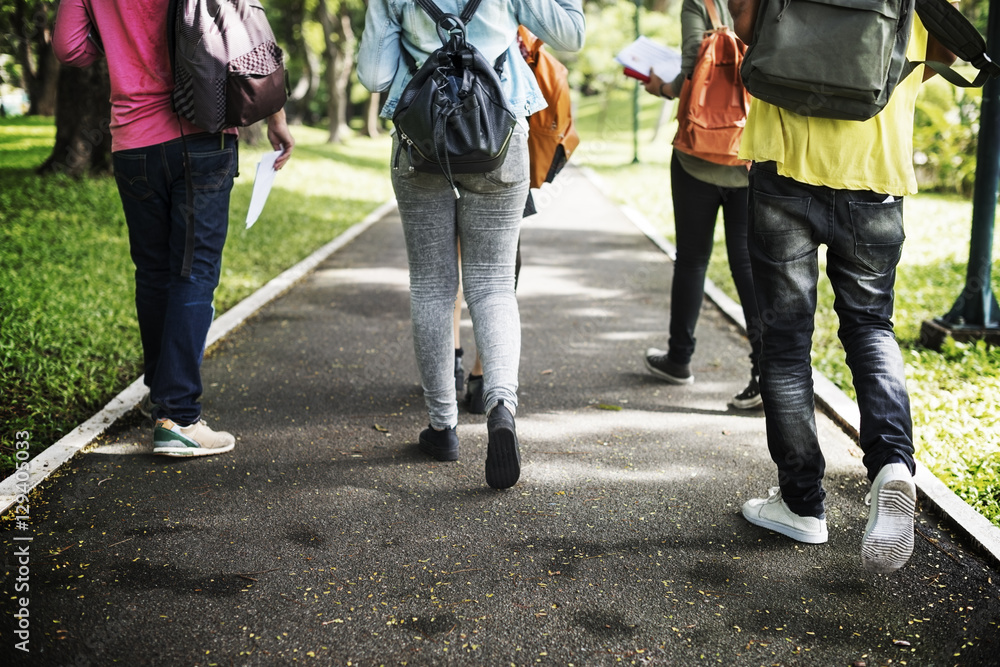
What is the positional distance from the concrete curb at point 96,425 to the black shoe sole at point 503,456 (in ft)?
5.92

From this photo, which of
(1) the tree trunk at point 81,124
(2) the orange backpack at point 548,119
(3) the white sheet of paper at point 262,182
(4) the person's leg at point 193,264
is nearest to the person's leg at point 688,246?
(2) the orange backpack at point 548,119

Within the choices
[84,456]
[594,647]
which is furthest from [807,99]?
[84,456]

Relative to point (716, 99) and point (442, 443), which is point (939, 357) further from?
point (442, 443)

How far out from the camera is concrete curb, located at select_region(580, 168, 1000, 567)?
3191 millimetres

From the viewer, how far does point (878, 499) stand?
9.16 feet

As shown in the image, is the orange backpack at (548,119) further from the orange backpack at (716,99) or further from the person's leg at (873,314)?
the person's leg at (873,314)

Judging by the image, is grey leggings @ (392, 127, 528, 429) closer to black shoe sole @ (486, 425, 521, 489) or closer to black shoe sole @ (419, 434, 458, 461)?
black shoe sole @ (486, 425, 521, 489)

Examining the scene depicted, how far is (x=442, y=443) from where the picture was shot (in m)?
3.87

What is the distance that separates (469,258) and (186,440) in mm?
1467

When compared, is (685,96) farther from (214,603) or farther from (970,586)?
(214,603)

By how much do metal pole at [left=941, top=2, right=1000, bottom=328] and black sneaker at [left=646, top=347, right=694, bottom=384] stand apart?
193 centimetres

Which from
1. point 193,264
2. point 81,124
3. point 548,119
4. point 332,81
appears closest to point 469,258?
point 548,119

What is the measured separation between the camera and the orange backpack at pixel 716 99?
4.09m

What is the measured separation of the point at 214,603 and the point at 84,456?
1.48 meters
